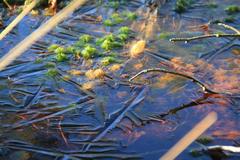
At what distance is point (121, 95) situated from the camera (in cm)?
365

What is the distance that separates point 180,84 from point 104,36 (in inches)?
47.2

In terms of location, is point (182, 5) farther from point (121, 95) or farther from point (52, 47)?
point (121, 95)

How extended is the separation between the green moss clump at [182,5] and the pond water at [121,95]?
3.6 inches

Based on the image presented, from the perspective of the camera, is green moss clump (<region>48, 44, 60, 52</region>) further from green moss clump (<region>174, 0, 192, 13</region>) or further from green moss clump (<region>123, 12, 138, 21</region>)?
green moss clump (<region>174, 0, 192, 13</region>)

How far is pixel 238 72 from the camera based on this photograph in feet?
12.5

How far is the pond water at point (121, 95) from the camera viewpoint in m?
3.13

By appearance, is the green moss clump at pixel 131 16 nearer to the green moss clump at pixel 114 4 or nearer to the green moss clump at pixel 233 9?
the green moss clump at pixel 114 4

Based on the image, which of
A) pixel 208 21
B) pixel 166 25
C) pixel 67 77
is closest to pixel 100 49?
pixel 67 77

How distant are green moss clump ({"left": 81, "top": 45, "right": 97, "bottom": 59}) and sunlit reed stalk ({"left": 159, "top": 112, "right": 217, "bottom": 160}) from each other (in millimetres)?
1481

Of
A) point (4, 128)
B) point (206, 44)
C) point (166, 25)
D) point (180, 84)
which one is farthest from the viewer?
point (166, 25)

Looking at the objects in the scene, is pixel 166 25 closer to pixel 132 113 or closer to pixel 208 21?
pixel 208 21

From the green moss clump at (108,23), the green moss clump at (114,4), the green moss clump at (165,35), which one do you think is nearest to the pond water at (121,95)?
the green moss clump at (165,35)

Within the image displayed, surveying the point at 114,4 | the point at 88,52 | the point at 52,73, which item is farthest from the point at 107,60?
the point at 114,4

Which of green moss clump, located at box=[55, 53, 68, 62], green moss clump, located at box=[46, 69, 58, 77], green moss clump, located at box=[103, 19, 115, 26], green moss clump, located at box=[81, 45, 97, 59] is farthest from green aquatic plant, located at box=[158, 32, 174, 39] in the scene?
green moss clump, located at box=[46, 69, 58, 77]
